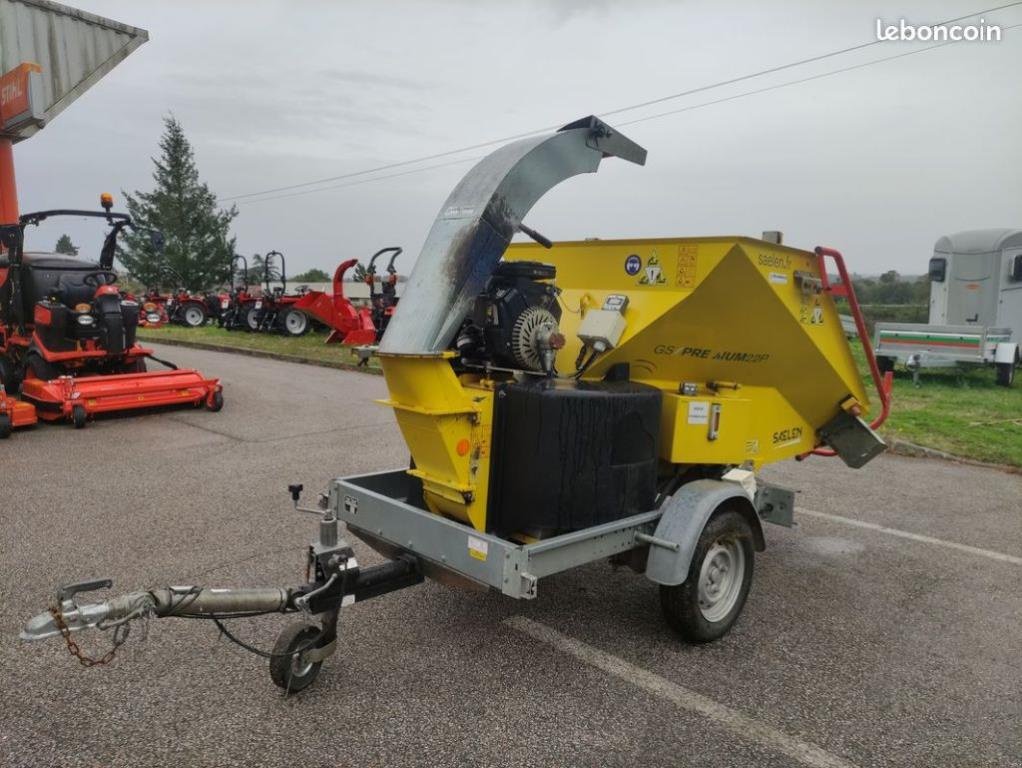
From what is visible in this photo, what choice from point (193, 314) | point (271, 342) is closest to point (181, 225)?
point (193, 314)

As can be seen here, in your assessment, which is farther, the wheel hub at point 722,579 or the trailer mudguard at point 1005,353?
the trailer mudguard at point 1005,353

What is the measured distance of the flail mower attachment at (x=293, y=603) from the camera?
243cm

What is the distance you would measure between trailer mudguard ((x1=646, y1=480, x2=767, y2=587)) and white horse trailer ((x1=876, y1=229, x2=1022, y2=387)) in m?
10.9

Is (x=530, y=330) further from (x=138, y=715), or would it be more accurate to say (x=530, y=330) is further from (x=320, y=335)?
(x=320, y=335)

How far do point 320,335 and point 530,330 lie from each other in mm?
18773

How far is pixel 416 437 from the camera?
3291 millimetres

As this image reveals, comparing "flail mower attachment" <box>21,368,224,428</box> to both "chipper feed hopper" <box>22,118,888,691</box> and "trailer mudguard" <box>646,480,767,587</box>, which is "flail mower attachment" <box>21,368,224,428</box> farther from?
"trailer mudguard" <box>646,480,767,587</box>

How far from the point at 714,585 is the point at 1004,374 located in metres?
12.0

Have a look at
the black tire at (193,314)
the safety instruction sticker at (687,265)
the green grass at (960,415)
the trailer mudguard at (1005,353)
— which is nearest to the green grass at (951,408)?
the green grass at (960,415)

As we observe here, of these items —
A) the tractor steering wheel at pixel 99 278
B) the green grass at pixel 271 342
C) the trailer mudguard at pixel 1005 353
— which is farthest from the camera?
the green grass at pixel 271 342

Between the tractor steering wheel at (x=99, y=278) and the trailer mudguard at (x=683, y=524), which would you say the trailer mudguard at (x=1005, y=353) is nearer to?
the trailer mudguard at (x=683, y=524)

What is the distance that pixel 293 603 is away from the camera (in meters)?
2.86

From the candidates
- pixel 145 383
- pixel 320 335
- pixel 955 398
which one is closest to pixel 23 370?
pixel 145 383

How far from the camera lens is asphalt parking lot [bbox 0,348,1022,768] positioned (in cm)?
278
